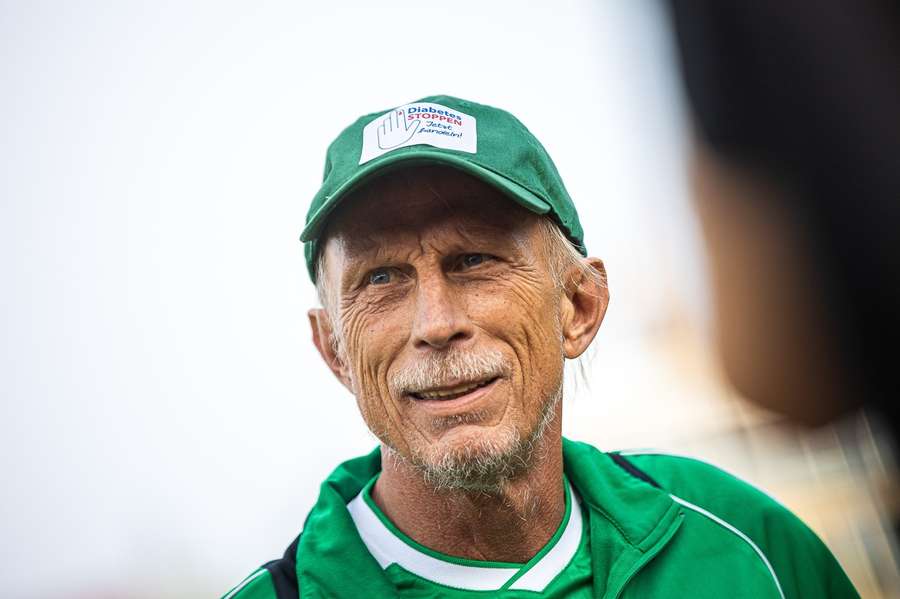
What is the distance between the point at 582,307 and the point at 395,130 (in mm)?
750

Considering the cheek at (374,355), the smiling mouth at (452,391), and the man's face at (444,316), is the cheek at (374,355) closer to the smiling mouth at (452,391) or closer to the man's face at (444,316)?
the man's face at (444,316)

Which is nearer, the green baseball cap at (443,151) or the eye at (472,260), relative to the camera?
the green baseball cap at (443,151)

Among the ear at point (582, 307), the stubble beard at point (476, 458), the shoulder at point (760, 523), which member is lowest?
the shoulder at point (760, 523)

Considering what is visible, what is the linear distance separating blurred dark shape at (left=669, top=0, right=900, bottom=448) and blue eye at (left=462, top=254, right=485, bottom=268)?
0.62 meters

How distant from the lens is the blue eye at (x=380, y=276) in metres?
1.65

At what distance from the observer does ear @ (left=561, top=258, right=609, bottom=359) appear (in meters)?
1.83

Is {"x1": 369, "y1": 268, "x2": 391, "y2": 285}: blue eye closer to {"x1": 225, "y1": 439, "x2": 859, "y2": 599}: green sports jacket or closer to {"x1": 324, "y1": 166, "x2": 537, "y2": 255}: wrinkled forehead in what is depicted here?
{"x1": 324, "y1": 166, "x2": 537, "y2": 255}: wrinkled forehead

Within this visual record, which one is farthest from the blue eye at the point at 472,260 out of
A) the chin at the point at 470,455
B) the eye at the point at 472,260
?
the chin at the point at 470,455

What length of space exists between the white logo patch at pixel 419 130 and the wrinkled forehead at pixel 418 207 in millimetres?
64

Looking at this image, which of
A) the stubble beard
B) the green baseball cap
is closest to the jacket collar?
the stubble beard

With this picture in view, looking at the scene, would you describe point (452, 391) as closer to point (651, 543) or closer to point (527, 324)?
point (527, 324)

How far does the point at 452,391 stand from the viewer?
1.55 meters

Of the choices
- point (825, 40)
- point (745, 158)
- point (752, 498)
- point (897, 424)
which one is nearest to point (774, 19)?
point (825, 40)

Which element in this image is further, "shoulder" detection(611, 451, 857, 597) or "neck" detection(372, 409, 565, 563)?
"shoulder" detection(611, 451, 857, 597)
